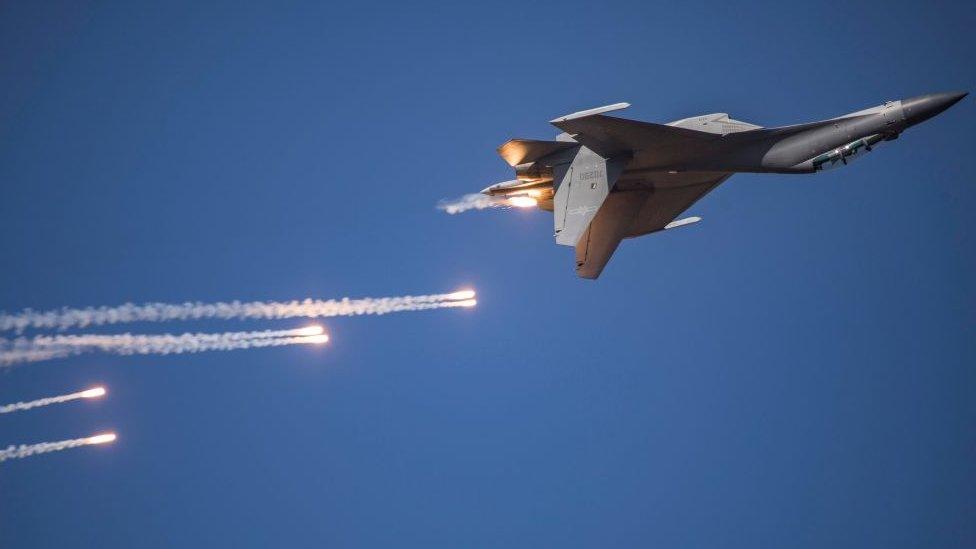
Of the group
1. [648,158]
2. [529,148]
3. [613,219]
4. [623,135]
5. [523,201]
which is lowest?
[613,219]

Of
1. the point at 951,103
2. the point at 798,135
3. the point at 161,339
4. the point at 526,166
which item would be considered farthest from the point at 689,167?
the point at 161,339

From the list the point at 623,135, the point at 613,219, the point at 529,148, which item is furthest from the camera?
the point at 613,219

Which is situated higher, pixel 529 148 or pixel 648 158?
pixel 529 148

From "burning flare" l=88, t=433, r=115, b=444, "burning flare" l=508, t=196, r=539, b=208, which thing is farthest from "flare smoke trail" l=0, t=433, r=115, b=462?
"burning flare" l=508, t=196, r=539, b=208

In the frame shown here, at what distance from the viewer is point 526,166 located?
32.2m

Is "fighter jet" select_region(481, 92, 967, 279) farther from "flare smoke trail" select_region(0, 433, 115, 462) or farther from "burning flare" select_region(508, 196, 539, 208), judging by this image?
"flare smoke trail" select_region(0, 433, 115, 462)

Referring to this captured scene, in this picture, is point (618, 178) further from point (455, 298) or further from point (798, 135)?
point (455, 298)

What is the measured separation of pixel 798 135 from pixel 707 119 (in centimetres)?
298

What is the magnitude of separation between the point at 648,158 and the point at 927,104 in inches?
334

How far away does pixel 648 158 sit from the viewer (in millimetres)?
30500

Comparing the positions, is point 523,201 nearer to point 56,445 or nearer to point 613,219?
point 613,219

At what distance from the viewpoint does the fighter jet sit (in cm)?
2828

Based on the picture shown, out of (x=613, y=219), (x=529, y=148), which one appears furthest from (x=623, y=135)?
(x=613, y=219)

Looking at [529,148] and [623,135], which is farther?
[529,148]
